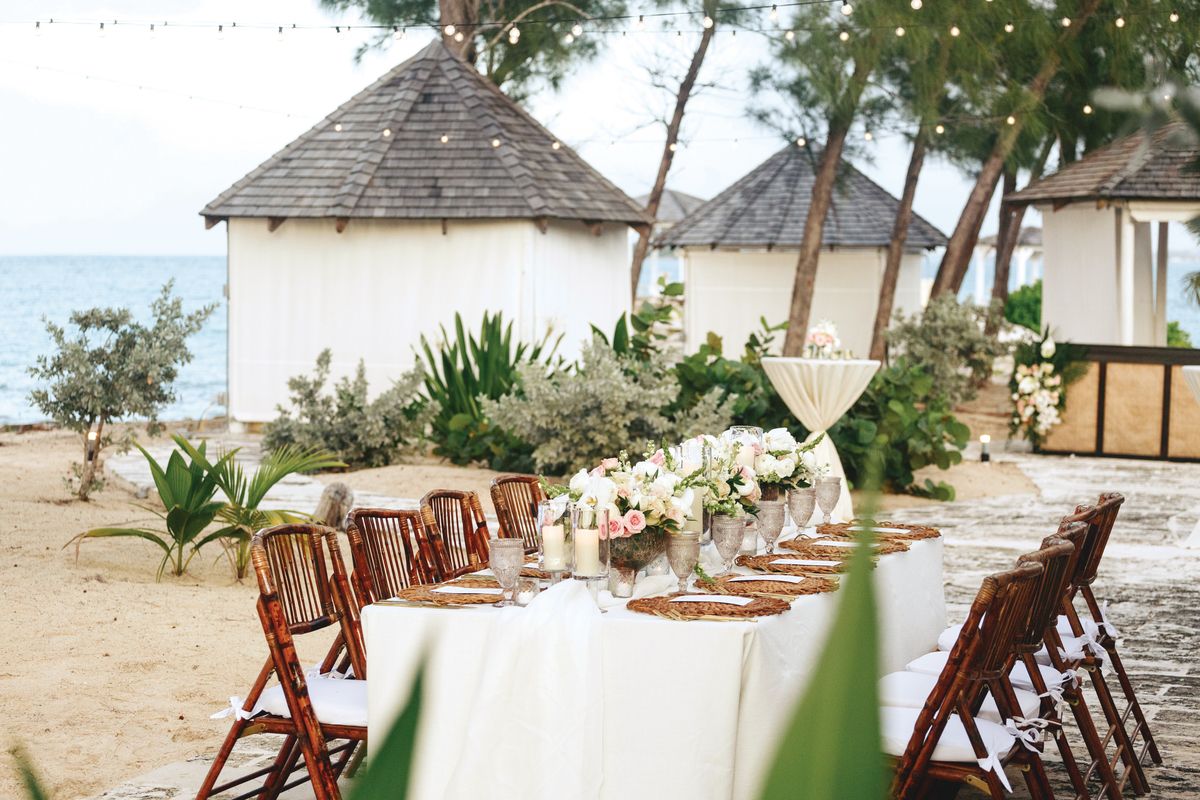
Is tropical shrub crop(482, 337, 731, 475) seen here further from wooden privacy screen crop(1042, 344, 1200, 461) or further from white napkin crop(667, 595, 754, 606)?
white napkin crop(667, 595, 754, 606)

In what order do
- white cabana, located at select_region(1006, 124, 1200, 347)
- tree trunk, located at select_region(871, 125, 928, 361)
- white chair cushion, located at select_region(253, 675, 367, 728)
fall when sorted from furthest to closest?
1. tree trunk, located at select_region(871, 125, 928, 361)
2. white cabana, located at select_region(1006, 124, 1200, 347)
3. white chair cushion, located at select_region(253, 675, 367, 728)

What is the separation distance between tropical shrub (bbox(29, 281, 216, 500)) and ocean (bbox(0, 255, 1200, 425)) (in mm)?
2552

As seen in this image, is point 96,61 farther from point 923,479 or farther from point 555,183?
point 923,479

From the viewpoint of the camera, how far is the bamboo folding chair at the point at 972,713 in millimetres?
3623

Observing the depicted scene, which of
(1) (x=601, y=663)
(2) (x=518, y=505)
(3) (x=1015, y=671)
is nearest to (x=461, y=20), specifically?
(2) (x=518, y=505)

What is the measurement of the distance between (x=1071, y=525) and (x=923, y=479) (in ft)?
27.0

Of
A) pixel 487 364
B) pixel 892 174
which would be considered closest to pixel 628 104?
pixel 892 174

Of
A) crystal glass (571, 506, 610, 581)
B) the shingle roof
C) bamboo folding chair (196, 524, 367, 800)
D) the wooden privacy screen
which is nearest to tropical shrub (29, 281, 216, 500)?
bamboo folding chair (196, 524, 367, 800)

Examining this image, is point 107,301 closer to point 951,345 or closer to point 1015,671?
point 951,345

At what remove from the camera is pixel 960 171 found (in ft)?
75.0

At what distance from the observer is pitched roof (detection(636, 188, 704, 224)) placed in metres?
32.1

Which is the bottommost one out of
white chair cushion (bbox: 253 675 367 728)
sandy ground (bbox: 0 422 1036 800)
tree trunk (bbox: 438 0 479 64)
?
sandy ground (bbox: 0 422 1036 800)

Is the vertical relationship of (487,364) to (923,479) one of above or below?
above

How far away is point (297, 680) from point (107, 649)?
3.07m
